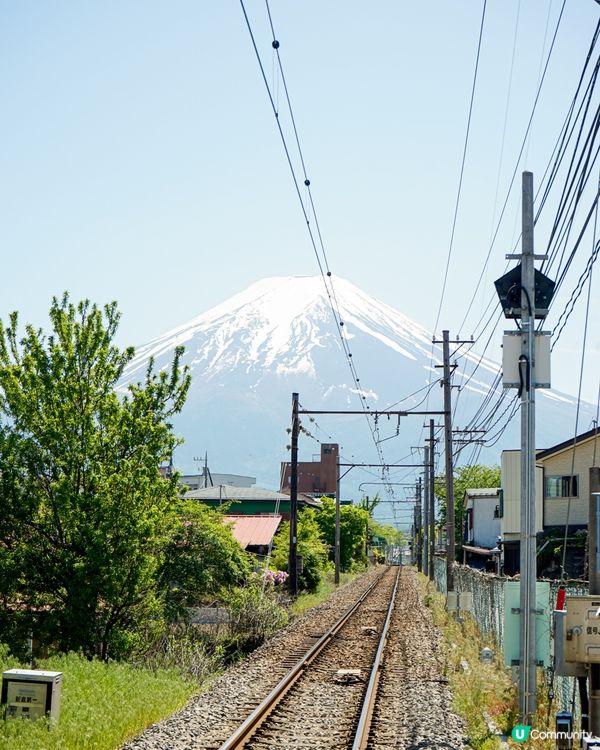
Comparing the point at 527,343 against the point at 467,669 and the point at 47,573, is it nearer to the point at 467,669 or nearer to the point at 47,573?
the point at 467,669

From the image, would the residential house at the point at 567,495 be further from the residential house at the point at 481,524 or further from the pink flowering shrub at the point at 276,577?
the residential house at the point at 481,524

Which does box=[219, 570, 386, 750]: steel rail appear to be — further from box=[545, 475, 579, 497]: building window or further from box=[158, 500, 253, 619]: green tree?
box=[545, 475, 579, 497]: building window

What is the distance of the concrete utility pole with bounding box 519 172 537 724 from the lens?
11898mm

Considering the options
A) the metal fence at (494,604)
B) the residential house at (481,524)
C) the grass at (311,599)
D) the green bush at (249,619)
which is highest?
the residential house at (481,524)

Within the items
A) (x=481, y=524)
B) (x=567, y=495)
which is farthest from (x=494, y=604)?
(x=481, y=524)

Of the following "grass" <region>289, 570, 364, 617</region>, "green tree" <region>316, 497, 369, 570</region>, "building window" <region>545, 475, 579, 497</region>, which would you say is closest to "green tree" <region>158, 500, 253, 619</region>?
"grass" <region>289, 570, 364, 617</region>

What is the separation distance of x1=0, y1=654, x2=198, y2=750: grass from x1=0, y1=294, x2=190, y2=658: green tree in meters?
2.22

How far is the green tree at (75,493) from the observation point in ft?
62.8

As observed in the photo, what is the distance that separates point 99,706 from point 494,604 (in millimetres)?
10177

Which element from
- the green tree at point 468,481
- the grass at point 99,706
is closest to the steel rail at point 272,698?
the grass at point 99,706

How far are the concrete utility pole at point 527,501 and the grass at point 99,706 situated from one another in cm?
495

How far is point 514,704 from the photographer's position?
12602 millimetres

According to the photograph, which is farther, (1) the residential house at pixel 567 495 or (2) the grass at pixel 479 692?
(1) the residential house at pixel 567 495

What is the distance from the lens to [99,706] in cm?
1263
